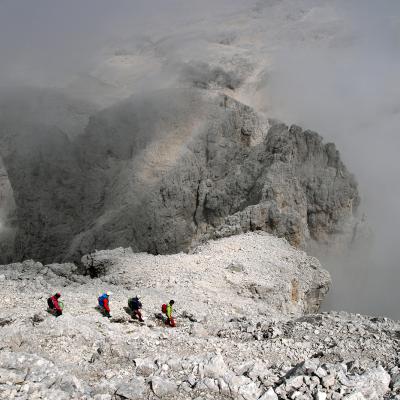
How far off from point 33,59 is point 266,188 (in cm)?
11075

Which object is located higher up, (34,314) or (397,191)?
(34,314)

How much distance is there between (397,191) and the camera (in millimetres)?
78562

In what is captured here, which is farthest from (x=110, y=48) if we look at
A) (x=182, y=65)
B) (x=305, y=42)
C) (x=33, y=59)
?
(x=305, y=42)

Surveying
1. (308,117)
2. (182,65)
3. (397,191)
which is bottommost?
(397,191)

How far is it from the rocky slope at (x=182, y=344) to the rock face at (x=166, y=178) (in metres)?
14.9

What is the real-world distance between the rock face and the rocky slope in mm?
14911

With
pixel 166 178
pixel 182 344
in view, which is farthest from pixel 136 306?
pixel 166 178

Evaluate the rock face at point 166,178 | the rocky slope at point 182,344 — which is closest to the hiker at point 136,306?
the rocky slope at point 182,344

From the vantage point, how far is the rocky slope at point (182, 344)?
1317cm

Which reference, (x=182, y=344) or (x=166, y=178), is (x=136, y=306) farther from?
(x=166, y=178)

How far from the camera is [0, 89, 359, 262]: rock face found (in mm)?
47125

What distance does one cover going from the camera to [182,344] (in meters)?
16.8

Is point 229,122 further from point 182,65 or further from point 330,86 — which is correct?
point 330,86

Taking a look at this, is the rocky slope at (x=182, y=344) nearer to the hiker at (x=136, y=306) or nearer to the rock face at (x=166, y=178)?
the hiker at (x=136, y=306)
